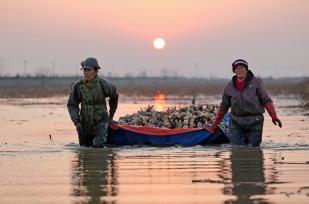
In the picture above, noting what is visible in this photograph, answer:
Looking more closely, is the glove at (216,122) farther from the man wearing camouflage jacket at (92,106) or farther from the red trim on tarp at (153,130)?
the man wearing camouflage jacket at (92,106)

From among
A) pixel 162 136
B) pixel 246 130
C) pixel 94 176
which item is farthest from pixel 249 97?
pixel 94 176

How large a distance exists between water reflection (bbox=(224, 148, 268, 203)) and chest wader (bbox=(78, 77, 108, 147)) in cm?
266

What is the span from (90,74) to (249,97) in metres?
2.98

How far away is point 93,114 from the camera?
41.3ft

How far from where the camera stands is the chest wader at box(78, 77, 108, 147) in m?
12.5

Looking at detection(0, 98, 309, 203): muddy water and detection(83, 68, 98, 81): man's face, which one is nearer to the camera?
detection(0, 98, 309, 203): muddy water

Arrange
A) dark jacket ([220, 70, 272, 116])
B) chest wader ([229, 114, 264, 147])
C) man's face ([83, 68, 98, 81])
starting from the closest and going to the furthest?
dark jacket ([220, 70, 272, 116]) < chest wader ([229, 114, 264, 147]) < man's face ([83, 68, 98, 81])

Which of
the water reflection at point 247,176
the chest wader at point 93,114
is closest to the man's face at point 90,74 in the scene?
the chest wader at point 93,114

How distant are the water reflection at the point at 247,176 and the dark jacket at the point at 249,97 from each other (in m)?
0.68

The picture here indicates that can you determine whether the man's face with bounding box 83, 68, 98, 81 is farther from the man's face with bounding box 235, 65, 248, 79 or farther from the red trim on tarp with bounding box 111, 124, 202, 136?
the man's face with bounding box 235, 65, 248, 79

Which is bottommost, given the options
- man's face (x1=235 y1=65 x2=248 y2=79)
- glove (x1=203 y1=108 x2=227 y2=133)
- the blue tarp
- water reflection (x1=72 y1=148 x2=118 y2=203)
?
water reflection (x1=72 y1=148 x2=118 y2=203)

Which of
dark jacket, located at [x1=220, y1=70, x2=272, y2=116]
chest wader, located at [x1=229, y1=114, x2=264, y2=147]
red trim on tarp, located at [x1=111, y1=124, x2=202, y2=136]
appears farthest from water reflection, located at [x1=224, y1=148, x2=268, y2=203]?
red trim on tarp, located at [x1=111, y1=124, x2=202, y2=136]

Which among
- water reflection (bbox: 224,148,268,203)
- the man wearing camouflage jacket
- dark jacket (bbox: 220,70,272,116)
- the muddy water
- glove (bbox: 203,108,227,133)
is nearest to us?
water reflection (bbox: 224,148,268,203)

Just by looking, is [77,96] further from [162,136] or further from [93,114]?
[162,136]
